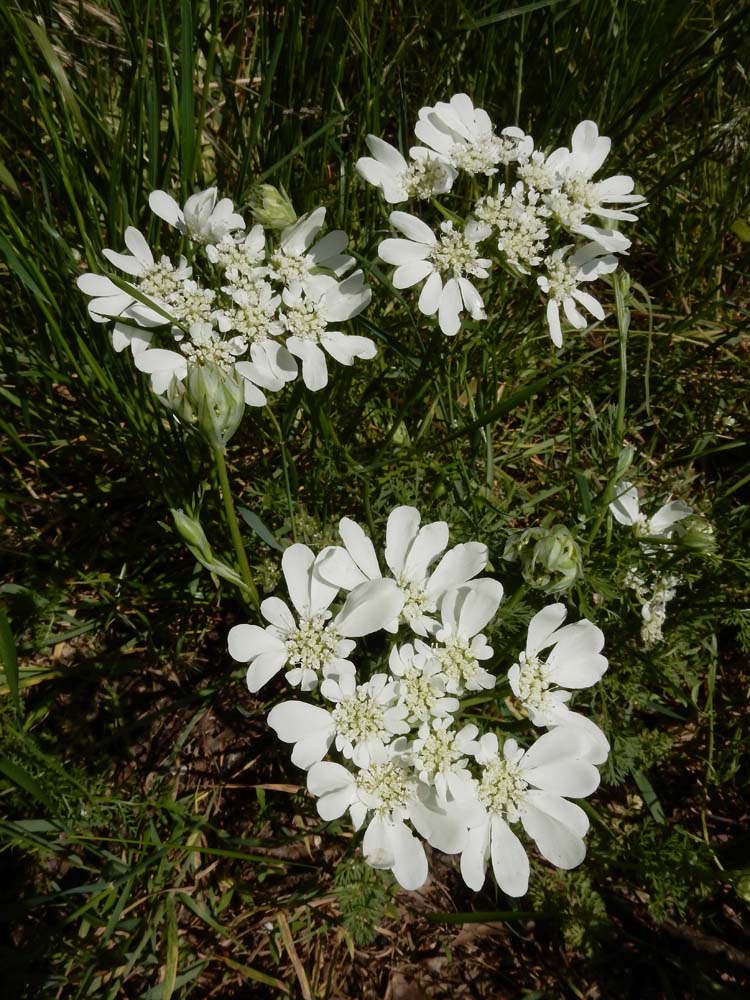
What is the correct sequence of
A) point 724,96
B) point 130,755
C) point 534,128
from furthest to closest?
point 724,96
point 534,128
point 130,755

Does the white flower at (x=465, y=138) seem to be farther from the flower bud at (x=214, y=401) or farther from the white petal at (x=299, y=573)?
the white petal at (x=299, y=573)

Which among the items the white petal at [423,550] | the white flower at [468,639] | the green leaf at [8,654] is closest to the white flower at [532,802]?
the white flower at [468,639]

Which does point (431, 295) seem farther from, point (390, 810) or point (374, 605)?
point (390, 810)

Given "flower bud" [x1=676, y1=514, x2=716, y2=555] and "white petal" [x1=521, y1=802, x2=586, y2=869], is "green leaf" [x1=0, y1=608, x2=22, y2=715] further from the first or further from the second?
"flower bud" [x1=676, y1=514, x2=716, y2=555]

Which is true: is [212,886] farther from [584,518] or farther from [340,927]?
[584,518]

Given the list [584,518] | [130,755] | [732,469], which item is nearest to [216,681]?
[130,755]

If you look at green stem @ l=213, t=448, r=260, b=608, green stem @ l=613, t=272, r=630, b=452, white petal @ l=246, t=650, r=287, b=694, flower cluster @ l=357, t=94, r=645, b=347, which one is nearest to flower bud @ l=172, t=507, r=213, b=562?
green stem @ l=213, t=448, r=260, b=608

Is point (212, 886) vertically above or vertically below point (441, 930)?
above
